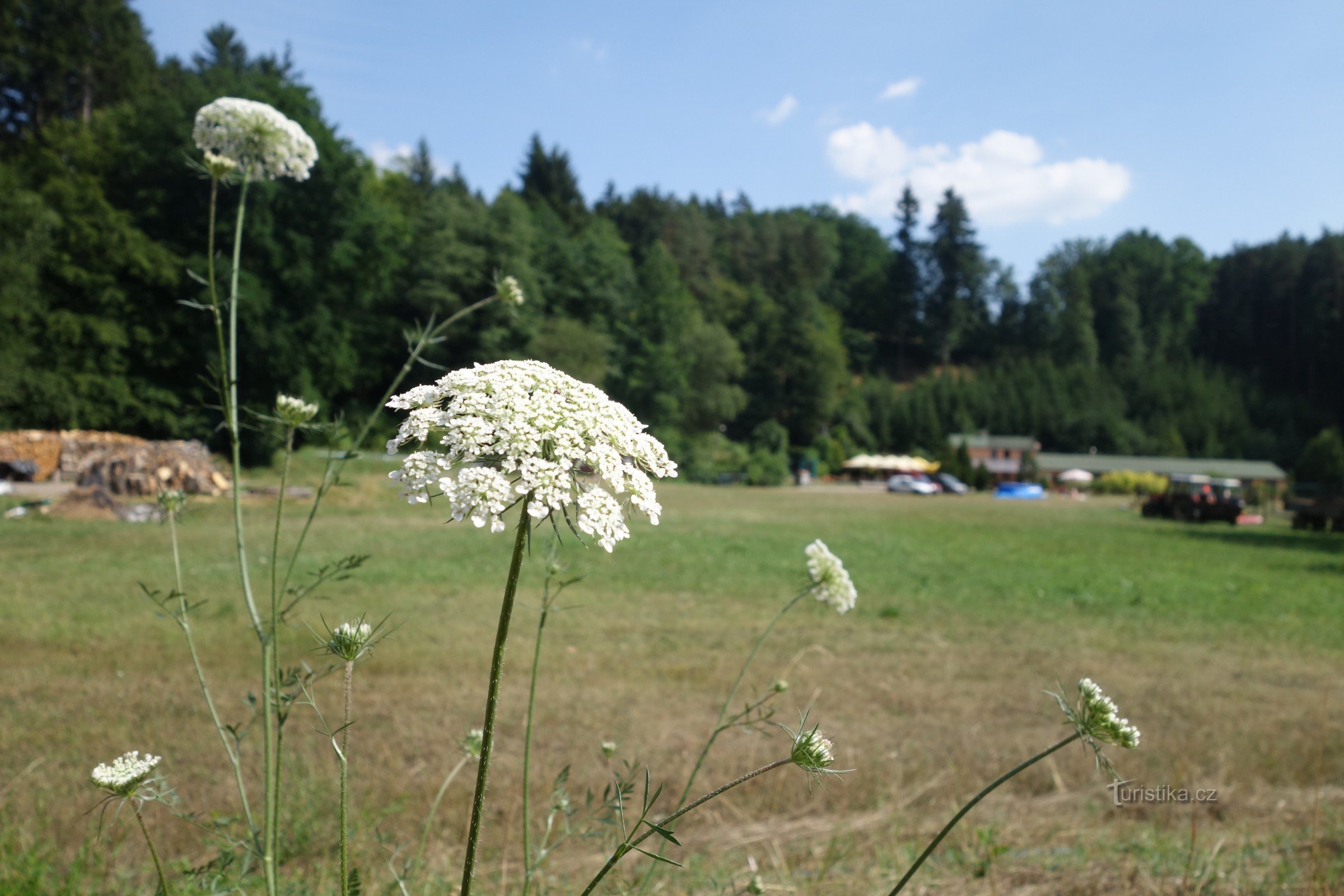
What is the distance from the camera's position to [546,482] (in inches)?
57.3

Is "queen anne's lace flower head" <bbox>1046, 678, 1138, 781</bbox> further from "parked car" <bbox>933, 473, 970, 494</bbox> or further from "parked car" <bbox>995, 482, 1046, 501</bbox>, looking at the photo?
"parked car" <bbox>933, 473, 970, 494</bbox>

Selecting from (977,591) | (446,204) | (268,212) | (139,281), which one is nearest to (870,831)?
Answer: (977,591)

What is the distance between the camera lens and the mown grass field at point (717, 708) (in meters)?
3.62

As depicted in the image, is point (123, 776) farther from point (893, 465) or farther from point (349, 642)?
point (893, 465)

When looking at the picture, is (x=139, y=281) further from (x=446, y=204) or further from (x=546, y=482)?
(x=546, y=482)

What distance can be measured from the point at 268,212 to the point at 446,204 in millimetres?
18651

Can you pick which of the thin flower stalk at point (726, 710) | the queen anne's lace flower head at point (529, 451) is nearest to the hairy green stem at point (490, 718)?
the queen anne's lace flower head at point (529, 451)

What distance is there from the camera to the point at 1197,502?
3281 centimetres

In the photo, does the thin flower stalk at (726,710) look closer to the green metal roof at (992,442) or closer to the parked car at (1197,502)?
the parked car at (1197,502)

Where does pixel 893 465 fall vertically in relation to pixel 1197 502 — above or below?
above

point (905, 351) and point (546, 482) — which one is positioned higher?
point (905, 351)

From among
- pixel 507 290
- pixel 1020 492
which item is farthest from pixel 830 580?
pixel 1020 492

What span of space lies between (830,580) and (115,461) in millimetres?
27002

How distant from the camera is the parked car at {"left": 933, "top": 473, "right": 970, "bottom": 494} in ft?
182
